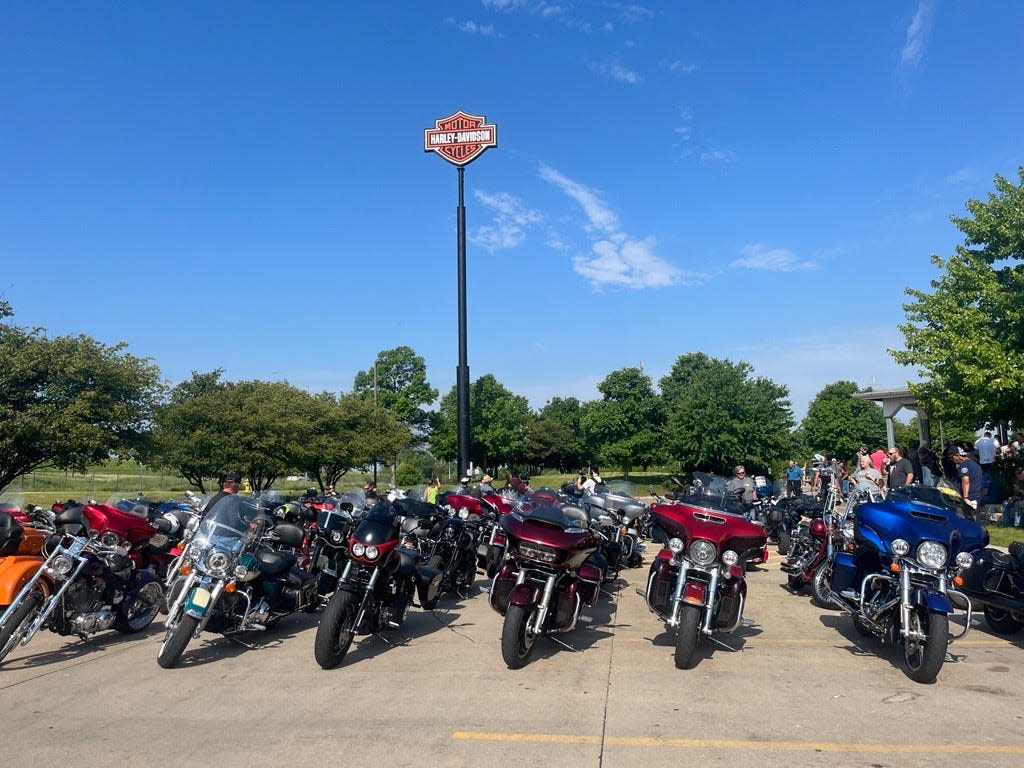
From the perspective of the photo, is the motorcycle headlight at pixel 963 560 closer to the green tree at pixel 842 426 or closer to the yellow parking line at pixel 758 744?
the yellow parking line at pixel 758 744

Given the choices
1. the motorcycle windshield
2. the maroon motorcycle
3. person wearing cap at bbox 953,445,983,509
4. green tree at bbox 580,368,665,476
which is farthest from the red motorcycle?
green tree at bbox 580,368,665,476

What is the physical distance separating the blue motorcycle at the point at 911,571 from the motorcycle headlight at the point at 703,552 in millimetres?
1347

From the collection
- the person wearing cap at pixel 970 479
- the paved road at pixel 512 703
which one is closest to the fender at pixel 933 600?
the paved road at pixel 512 703

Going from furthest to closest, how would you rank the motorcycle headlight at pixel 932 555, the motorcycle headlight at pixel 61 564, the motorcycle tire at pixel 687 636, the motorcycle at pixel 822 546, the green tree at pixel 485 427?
the green tree at pixel 485 427 < the motorcycle at pixel 822 546 < the motorcycle headlight at pixel 61 564 < the motorcycle tire at pixel 687 636 < the motorcycle headlight at pixel 932 555

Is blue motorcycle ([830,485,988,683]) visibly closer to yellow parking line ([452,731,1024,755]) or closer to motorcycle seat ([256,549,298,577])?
yellow parking line ([452,731,1024,755])

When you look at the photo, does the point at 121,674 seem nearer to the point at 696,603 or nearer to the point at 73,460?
the point at 696,603

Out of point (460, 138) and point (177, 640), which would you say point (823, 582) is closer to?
point (177, 640)

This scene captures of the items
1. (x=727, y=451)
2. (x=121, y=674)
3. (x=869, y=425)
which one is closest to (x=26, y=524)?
(x=121, y=674)

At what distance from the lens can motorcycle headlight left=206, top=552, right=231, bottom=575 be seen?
19.9 feet

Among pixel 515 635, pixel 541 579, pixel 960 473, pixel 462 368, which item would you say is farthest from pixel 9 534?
pixel 462 368

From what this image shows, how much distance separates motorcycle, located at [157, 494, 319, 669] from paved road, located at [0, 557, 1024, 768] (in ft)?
0.95

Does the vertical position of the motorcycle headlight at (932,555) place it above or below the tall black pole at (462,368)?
below

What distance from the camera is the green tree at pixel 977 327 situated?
17.7 m

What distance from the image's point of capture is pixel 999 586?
6520 millimetres
